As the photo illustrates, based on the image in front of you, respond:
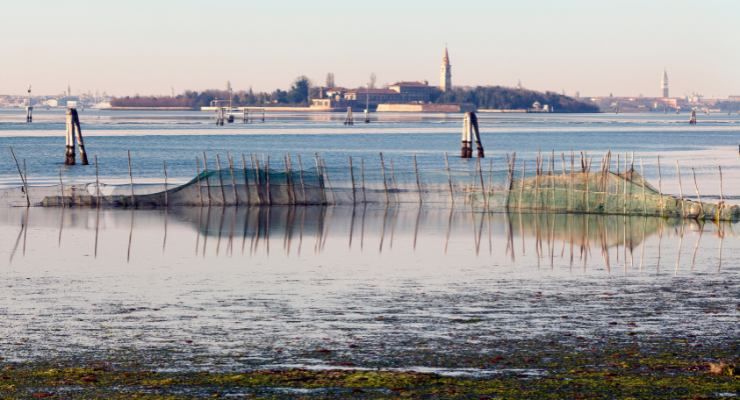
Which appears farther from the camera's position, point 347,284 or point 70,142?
point 70,142

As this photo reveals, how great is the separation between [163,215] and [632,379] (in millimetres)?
30103

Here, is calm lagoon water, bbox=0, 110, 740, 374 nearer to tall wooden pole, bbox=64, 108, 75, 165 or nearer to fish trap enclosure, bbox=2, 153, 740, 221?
fish trap enclosure, bbox=2, 153, 740, 221

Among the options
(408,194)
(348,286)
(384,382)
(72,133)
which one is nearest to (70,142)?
(72,133)

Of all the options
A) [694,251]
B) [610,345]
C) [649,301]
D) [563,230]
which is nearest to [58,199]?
[563,230]

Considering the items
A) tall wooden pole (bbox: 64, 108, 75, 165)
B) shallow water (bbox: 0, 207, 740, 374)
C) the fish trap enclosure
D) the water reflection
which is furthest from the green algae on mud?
tall wooden pole (bbox: 64, 108, 75, 165)

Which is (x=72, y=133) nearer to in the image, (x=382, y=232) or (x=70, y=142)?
(x=70, y=142)

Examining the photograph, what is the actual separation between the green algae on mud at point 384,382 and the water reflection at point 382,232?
13462 mm

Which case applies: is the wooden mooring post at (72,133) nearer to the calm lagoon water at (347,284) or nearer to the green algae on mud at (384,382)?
the calm lagoon water at (347,284)

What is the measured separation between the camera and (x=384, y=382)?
16.5m

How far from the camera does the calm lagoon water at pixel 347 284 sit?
19828mm

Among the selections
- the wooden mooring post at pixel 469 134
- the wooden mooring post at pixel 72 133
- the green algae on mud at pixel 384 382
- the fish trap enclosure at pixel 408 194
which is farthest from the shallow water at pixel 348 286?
the wooden mooring post at pixel 469 134

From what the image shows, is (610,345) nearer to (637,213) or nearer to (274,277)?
(274,277)

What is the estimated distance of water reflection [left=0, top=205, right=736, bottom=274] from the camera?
3438 centimetres

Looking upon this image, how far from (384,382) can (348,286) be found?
10906 mm
